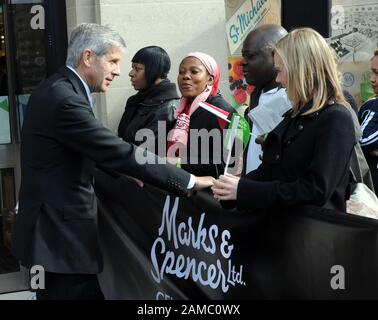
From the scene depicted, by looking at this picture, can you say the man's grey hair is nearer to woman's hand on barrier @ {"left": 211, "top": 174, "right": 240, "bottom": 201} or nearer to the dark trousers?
woman's hand on barrier @ {"left": 211, "top": 174, "right": 240, "bottom": 201}

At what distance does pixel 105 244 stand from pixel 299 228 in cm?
166

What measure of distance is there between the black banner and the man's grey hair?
32.4 inches

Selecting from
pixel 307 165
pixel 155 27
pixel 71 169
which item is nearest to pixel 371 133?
pixel 155 27

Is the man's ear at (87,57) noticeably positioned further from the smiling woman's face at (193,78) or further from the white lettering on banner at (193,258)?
the smiling woman's face at (193,78)

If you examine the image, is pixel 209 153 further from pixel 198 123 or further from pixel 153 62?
pixel 153 62

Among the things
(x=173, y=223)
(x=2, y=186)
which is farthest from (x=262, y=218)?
(x=2, y=186)

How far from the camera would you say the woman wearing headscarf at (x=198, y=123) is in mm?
5000

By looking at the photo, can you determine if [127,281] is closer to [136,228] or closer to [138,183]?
[136,228]

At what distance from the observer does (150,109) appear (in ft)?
19.7

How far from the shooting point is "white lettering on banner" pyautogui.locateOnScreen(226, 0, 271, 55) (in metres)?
7.23

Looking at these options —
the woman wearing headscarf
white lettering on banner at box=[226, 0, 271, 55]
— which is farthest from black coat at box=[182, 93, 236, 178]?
white lettering on banner at box=[226, 0, 271, 55]

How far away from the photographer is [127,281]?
4375 millimetres
